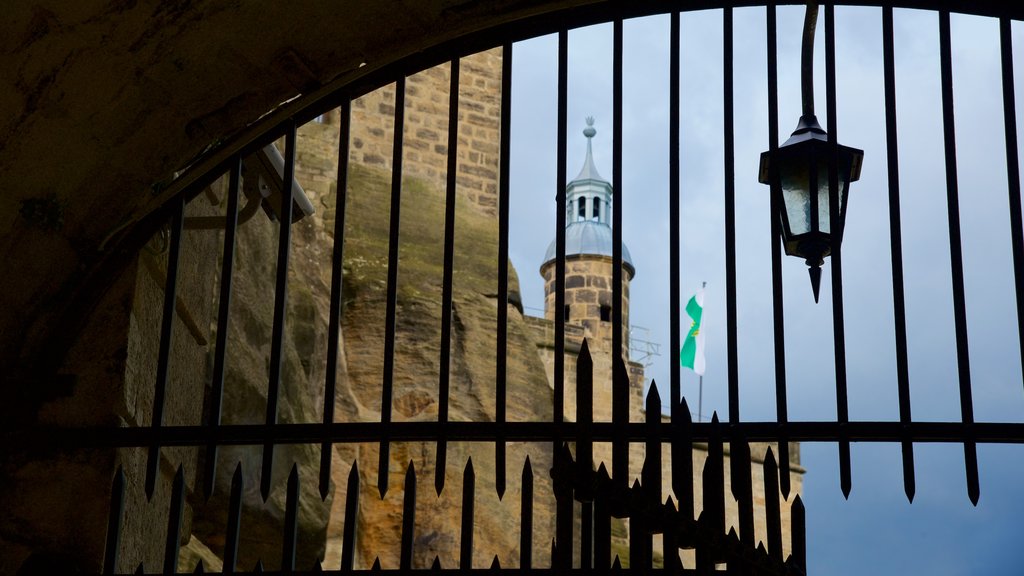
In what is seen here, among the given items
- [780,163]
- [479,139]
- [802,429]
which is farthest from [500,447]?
[479,139]

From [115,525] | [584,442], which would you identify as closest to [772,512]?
[584,442]

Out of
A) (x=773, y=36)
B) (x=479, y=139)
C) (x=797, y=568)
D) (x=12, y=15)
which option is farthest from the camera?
(x=479, y=139)

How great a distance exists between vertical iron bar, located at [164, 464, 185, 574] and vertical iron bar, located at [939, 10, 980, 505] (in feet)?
6.23

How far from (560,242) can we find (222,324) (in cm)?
91

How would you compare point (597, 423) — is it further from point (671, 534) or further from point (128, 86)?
point (128, 86)

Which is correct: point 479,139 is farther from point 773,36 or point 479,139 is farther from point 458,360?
point 773,36

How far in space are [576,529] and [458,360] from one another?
3175mm

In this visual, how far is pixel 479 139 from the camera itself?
20.9 metres

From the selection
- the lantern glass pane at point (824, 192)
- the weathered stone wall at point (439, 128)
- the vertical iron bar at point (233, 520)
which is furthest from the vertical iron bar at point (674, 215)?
the weathered stone wall at point (439, 128)

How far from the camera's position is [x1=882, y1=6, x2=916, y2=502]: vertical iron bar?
11.1ft

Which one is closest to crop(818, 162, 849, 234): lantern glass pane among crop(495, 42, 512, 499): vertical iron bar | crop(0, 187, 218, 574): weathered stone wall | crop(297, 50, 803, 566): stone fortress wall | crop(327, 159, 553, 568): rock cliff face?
crop(495, 42, 512, 499): vertical iron bar

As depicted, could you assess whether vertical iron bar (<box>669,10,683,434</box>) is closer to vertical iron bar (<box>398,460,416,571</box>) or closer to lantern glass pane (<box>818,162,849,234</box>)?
lantern glass pane (<box>818,162,849,234</box>)

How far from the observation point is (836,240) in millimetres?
3660

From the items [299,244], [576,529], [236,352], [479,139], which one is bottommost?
[576,529]
